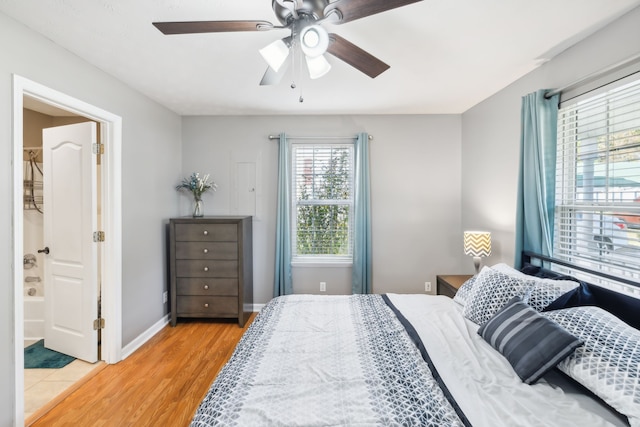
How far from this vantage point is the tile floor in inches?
80.3

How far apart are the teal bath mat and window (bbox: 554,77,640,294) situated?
417cm

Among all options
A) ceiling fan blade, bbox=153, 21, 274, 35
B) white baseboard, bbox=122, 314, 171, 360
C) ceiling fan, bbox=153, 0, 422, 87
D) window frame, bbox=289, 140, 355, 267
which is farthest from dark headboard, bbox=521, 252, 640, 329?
white baseboard, bbox=122, 314, 171, 360

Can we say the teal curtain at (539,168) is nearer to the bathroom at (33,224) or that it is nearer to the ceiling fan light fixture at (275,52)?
the ceiling fan light fixture at (275,52)

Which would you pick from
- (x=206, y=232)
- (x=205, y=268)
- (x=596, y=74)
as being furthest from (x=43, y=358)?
(x=596, y=74)

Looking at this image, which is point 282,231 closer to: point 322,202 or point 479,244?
point 322,202

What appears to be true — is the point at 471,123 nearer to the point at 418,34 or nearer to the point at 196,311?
the point at 418,34

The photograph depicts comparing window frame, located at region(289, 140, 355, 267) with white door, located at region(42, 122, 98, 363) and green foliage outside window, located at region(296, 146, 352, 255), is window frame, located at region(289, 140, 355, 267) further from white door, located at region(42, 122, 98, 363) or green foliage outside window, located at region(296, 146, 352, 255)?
white door, located at region(42, 122, 98, 363)

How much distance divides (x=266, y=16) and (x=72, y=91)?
1570 millimetres

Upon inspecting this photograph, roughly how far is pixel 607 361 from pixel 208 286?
3.21 metres

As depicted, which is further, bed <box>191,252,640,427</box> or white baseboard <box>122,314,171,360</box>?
white baseboard <box>122,314,171,360</box>

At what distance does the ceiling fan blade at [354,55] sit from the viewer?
1563 millimetres

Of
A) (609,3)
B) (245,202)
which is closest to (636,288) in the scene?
(609,3)

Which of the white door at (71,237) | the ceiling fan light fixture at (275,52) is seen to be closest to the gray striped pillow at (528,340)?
the ceiling fan light fixture at (275,52)

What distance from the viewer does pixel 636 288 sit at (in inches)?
65.6
